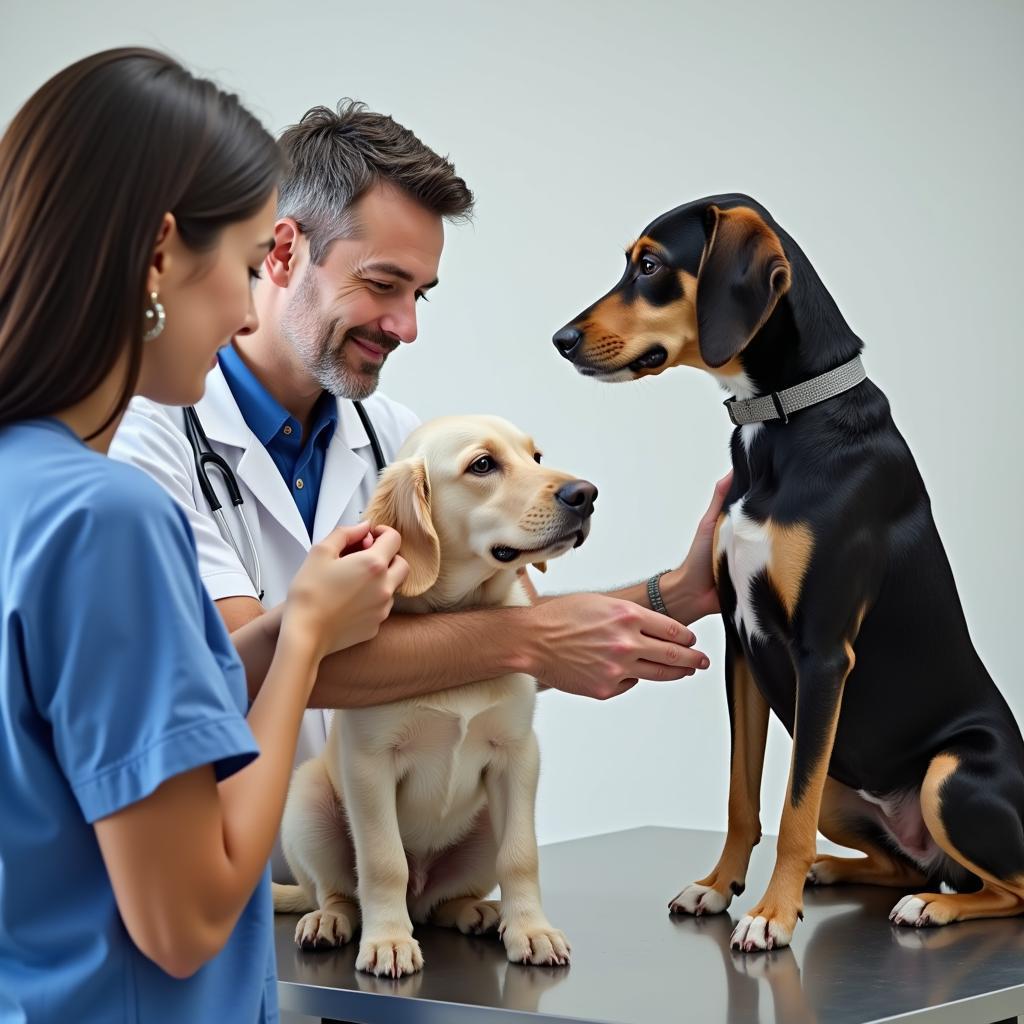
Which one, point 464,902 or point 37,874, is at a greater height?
point 37,874

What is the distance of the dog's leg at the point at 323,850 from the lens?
66.3 inches

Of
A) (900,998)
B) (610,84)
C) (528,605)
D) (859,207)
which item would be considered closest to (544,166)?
(610,84)

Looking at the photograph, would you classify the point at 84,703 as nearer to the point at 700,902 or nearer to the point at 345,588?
the point at 345,588

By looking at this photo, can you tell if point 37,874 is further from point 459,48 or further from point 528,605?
point 459,48

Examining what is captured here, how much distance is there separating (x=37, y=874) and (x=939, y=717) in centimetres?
112

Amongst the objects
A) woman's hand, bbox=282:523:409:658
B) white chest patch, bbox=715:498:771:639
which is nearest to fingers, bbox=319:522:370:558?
woman's hand, bbox=282:523:409:658

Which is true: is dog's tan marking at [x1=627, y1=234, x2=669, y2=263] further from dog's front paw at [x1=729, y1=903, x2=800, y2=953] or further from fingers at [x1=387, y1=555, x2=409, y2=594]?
dog's front paw at [x1=729, y1=903, x2=800, y2=953]

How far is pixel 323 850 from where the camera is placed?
67.2 inches

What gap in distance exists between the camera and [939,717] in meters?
1.69

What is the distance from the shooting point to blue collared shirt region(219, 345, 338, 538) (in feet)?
7.20

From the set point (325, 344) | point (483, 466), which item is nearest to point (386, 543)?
point (483, 466)

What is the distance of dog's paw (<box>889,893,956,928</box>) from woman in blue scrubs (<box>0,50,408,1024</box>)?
2.92 ft

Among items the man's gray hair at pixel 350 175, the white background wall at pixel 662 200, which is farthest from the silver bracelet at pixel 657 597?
the white background wall at pixel 662 200

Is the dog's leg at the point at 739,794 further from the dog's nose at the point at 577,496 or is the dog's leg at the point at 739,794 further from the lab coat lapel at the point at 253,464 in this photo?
the lab coat lapel at the point at 253,464
